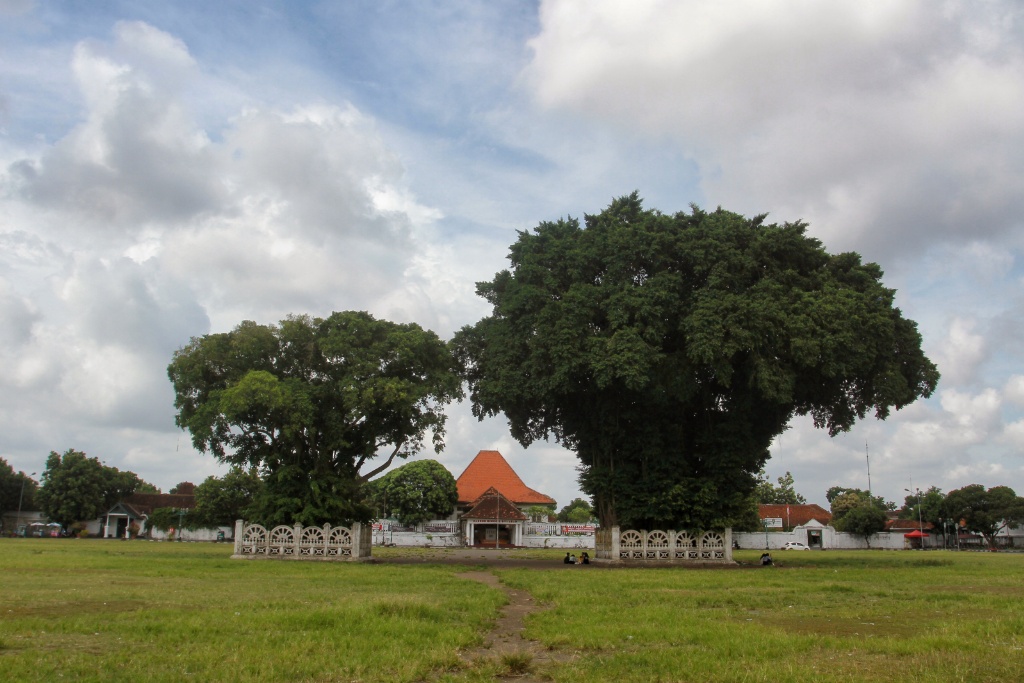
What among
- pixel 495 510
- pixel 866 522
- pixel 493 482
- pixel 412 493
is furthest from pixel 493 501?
pixel 866 522

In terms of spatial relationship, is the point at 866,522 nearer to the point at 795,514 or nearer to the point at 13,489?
the point at 795,514

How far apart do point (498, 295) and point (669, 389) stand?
9.23m

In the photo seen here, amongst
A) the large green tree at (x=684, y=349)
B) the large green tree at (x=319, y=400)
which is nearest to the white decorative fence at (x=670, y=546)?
the large green tree at (x=684, y=349)

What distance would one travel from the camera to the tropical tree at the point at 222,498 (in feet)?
205

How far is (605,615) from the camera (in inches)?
518

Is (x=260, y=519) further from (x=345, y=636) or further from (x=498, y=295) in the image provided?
(x=345, y=636)

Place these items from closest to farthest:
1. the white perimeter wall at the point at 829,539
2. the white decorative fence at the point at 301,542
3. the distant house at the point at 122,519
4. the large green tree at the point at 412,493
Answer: the white decorative fence at the point at 301,542 < the large green tree at the point at 412,493 < the white perimeter wall at the point at 829,539 < the distant house at the point at 122,519

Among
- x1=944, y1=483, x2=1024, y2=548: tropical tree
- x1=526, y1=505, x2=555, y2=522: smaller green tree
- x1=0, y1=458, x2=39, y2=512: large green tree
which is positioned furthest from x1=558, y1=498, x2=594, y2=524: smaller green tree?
x1=0, y1=458, x2=39, y2=512: large green tree

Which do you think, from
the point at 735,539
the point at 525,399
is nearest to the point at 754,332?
the point at 525,399

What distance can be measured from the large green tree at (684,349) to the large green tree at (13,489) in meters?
66.8

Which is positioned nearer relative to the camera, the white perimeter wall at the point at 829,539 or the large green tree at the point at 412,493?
the large green tree at the point at 412,493

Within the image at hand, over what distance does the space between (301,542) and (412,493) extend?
25480mm

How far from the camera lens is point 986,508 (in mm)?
66625

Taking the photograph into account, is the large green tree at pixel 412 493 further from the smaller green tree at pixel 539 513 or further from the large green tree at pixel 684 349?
the large green tree at pixel 684 349
